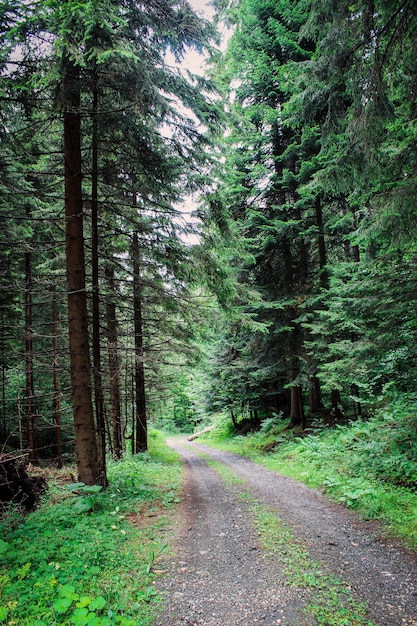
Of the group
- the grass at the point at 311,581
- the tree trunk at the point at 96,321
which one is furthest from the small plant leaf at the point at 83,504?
the grass at the point at 311,581

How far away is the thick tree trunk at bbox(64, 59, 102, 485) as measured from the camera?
6.11 m

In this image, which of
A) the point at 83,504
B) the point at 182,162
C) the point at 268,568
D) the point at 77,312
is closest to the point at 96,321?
the point at 77,312

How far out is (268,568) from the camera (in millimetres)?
3824

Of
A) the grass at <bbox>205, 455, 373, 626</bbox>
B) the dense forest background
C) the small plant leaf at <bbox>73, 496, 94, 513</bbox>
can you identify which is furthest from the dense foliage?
the small plant leaf at <bbox>73, 496, 94, 513</bbox>

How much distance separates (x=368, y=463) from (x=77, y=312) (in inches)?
280

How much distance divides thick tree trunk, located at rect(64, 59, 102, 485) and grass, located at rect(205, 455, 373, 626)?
3.36m

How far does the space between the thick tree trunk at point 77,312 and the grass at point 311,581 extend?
132 inches

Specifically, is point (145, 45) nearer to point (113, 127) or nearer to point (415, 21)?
point (113, 127)

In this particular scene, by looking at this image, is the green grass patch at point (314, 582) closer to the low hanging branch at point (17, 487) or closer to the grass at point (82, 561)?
the grass at point (82, 561)

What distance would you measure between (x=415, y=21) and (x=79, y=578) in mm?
8131

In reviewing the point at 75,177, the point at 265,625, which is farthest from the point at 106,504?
the point at 75,177

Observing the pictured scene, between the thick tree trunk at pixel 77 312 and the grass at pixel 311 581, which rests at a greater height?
the thick tree trunk at pixel 77 312

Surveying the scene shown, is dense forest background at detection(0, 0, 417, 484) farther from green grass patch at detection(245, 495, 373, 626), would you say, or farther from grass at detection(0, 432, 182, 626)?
green grass patch at detection(245, 495, 373, 626)

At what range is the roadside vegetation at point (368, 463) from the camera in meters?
5.27
